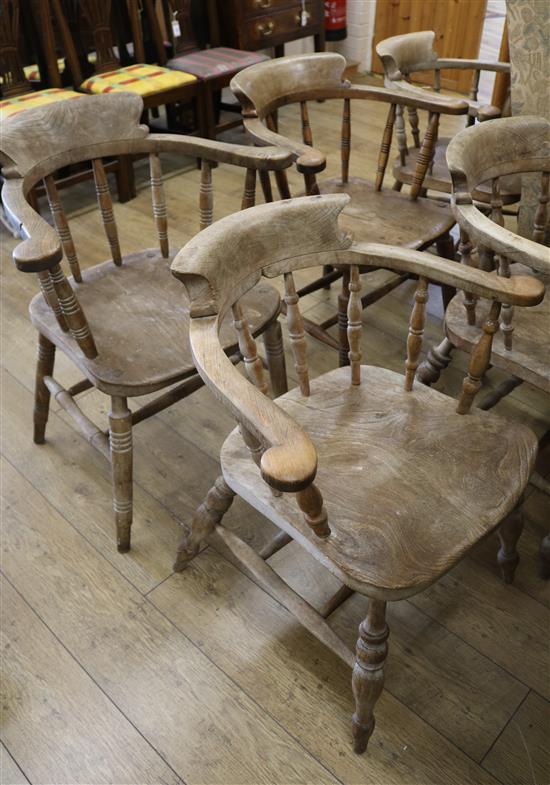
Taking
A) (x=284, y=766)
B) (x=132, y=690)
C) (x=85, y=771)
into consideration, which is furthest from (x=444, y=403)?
(x=85, y=771)

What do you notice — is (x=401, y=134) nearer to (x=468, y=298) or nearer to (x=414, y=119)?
(x=414, y=119)

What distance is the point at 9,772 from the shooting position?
3.98 ft

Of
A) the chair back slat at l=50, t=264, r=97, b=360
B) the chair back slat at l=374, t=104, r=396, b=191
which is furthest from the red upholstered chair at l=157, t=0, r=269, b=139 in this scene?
the chair back slat at l=50, t=264, r=97, b=360

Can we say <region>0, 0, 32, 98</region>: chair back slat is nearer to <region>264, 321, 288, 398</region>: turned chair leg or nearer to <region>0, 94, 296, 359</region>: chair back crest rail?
<region>0, 94, 296, 359</region>: chair back crest rail

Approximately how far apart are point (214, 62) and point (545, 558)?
9.37ft

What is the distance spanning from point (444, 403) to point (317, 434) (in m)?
0.26

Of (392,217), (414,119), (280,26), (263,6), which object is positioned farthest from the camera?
(280,26)

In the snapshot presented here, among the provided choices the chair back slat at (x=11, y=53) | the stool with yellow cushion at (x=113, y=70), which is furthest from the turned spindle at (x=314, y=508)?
the chair back slat at (x=11, y=53)

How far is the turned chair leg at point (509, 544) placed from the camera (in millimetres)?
1324

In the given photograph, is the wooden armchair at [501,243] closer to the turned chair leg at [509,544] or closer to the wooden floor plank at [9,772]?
the turned chair leg at [509,544]

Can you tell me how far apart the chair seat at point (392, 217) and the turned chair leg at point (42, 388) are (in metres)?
0.84

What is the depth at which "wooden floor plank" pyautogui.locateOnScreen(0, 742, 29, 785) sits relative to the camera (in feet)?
3.94

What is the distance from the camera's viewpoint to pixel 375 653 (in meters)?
1.07

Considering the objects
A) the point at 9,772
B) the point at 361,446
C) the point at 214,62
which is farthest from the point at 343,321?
the point at 214,62
